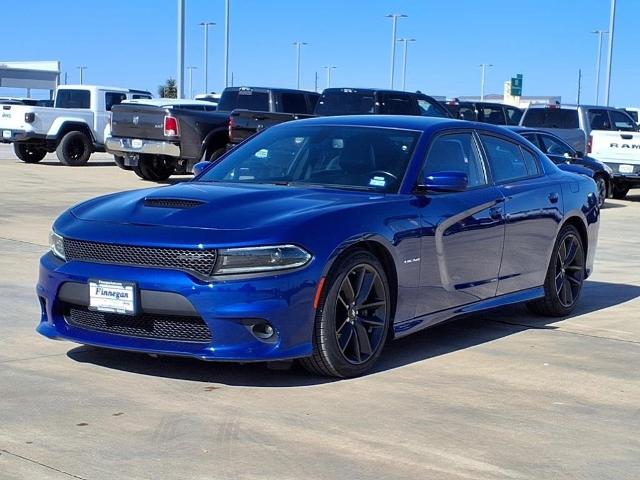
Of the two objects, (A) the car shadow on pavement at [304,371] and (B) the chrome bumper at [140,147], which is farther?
(B) the chrome bumper at [140,147]

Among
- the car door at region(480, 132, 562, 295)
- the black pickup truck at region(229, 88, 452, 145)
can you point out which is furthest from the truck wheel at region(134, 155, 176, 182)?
the car door at region(480, 132, 562, 295)

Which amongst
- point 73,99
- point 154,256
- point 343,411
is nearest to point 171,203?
point 154,256

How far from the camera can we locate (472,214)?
7.12 metres

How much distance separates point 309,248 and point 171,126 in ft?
49.0

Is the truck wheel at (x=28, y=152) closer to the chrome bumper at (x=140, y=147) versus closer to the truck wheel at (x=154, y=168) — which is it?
the truck wheel at (x=154, y=168)

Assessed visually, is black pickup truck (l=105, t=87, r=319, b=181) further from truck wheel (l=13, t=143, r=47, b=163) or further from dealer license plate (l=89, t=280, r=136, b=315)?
dealer license plate (l=89, t=280, r=136, b=315)

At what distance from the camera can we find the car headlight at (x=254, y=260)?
562 cm

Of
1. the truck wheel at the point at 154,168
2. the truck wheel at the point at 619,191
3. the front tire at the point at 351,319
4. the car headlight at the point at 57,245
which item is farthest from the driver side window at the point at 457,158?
the truck wheel at the point at 619,191

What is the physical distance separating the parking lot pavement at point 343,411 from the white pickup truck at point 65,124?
18434 mm

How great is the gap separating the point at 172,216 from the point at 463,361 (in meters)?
2.08

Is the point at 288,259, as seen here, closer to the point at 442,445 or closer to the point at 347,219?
the point at 347,219

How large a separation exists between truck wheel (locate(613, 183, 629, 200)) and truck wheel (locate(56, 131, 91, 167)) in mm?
12492

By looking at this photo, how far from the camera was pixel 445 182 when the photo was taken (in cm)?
662

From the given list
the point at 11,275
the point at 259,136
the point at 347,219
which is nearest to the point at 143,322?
the point at 347,219
